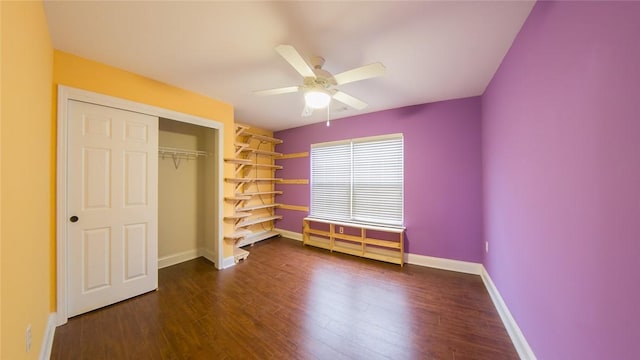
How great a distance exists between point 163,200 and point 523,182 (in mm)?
4343

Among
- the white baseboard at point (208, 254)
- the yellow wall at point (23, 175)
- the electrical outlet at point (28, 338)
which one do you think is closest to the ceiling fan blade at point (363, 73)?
the yellow wall at point (23, 175)

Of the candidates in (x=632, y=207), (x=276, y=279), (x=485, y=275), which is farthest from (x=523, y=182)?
(x=276, y=279)

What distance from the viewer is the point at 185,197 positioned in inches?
137

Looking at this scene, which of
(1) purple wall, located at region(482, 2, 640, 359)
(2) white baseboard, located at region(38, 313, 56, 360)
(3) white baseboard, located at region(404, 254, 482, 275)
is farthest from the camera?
(3) white baseboard, located at region(404, 254, 482, 275)

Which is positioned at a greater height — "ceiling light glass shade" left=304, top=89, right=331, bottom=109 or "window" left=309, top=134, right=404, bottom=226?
"ceiling light glass shade" left=304, top=89, right=331, bottom=109

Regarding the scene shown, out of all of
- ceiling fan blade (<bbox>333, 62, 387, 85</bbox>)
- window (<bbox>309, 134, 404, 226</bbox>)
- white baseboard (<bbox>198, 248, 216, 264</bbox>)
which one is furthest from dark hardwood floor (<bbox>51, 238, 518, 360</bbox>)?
ceiling fan blade (<bbox>333, 62, 387, 85</bbox>)

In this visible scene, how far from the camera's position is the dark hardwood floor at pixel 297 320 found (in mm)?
1626

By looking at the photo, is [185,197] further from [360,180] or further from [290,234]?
[360,180]

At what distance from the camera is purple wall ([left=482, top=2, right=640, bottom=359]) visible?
2.50 ft

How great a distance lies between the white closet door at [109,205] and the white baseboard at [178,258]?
783mm

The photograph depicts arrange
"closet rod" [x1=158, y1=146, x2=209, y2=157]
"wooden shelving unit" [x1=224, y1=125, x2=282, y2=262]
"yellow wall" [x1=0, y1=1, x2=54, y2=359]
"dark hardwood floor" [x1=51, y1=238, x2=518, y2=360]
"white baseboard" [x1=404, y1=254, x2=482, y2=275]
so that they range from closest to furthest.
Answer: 1. "yellow wall" [x1=0, y1=1, x2=54, y2=359]
2. "dark hardwood floor" [x1=51, y1=238, x2=518, y2=360]
3. "white baseboard" [x1=404, y1=254, x2=482, y2=275]
4. "closet rod" [x1=158, y1=146, x2=209, y2=157]
5. "wooden shelving unit" [x1=224, y1=125, x2=282, y2=262]

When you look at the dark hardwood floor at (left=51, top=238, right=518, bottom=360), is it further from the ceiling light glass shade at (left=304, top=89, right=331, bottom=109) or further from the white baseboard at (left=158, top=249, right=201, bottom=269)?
the ceiling light glass shade at (left=304, top=89, right=331, bottom=109)

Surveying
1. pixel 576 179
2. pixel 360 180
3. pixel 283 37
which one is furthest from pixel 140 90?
pixel 576 179

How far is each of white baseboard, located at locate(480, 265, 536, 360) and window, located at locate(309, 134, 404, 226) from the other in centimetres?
140
